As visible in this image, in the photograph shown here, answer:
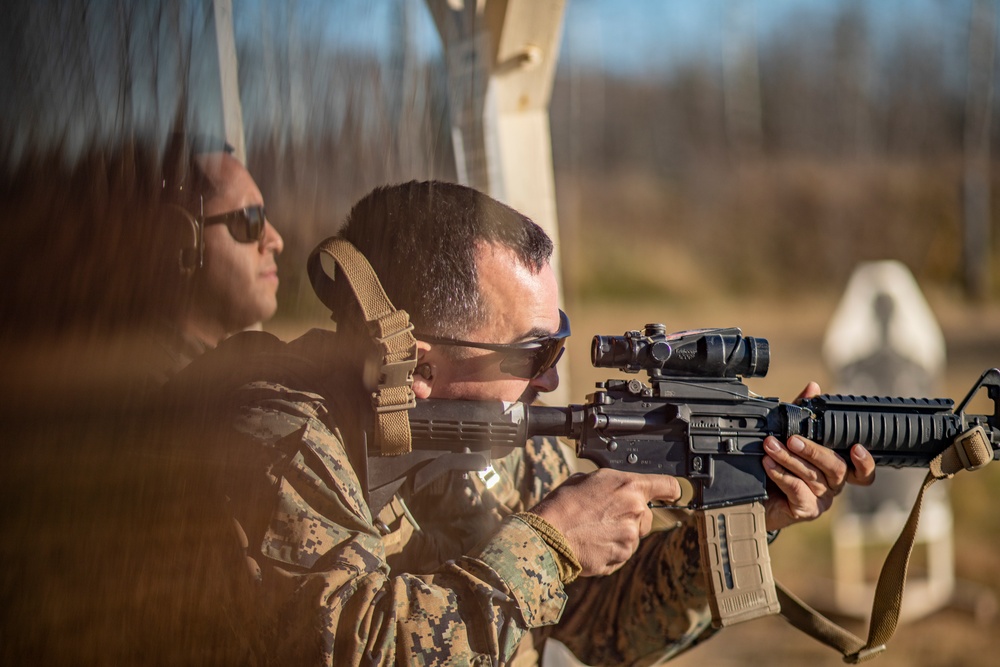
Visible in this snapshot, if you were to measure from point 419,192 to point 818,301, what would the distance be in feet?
45.0

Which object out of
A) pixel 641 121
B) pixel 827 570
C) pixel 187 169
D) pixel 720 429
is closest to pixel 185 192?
pixel 187 169

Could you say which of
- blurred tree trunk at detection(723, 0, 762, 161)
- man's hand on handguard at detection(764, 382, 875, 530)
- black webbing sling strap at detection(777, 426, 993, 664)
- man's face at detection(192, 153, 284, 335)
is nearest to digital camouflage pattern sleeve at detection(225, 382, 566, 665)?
man's face at detection(192, 153, 284, 335)

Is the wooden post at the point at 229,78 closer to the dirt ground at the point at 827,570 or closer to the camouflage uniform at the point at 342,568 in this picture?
the camouflage uniform at the point at 342,568

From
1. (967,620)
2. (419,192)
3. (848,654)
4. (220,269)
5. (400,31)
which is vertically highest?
(400,31)

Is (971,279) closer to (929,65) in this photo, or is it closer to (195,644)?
(929,65)

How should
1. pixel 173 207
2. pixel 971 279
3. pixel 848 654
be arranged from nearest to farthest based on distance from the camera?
pixel 173 207
pixel 848 654
pixel 971 279

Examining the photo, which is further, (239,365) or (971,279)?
(971,279)

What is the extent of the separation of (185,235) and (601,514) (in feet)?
2.98

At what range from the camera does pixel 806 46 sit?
12.4 metres

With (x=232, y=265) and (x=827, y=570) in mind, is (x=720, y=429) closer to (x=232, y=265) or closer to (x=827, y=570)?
(x=232, y=265)

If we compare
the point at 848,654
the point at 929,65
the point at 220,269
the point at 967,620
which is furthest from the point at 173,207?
the point at 929,65

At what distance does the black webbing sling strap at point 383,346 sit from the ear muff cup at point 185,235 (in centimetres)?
26

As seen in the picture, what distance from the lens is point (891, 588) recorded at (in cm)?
207

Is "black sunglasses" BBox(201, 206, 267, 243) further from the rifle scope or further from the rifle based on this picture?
the rifle scope
